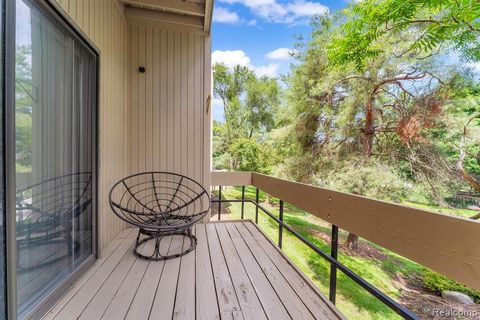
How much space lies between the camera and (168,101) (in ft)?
9.65

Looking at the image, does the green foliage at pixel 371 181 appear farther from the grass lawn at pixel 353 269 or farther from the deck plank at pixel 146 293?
the deck plank at pixel 146 293

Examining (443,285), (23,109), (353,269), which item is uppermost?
(23,109)

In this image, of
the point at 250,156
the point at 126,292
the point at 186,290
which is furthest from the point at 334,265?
the point at 250,156

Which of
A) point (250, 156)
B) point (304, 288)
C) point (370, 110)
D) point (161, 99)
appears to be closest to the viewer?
point (304, 288)

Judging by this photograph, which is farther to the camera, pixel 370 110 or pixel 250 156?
pixel 250 156

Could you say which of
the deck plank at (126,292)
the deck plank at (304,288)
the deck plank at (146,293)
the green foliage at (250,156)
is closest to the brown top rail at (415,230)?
the deck plank at (304,288)

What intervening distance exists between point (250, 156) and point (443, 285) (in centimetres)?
746

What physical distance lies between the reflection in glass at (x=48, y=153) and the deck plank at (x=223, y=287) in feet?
A: 3.24

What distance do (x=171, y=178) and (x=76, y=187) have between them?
54.4 inches

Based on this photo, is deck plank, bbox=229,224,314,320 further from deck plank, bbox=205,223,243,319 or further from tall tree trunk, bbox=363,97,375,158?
tall tree trunk, bbox=363,97,375,158

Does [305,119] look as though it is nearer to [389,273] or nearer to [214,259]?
[389,273]

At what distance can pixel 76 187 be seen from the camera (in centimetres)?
162

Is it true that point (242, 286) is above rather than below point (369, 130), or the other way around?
below

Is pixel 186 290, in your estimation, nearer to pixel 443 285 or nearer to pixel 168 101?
pixel 168 101
